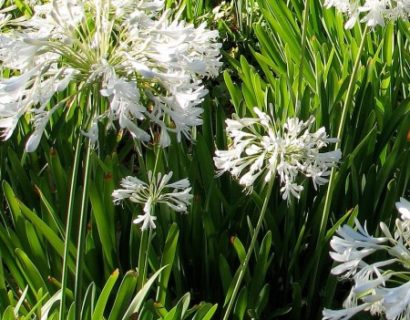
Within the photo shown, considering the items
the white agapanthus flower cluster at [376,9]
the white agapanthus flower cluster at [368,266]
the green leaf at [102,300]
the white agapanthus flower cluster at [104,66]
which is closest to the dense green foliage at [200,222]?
the green leaf at [102,300]

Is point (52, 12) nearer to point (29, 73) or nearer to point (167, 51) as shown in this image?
point (29, 73)

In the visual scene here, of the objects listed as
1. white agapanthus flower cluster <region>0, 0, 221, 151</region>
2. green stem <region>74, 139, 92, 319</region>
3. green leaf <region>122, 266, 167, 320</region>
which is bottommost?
green leaf <region>122, 266, 167, 320</region>

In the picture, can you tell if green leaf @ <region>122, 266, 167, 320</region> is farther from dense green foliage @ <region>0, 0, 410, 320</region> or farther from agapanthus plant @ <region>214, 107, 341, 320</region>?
agapanthus plant @ <region>214, 107, 341, 320</region>

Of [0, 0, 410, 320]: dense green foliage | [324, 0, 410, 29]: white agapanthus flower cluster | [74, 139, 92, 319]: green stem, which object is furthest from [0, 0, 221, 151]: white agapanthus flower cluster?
[324, 0, 410, 29]: white agapanthus flower cluster

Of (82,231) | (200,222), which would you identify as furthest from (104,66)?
(200,222)

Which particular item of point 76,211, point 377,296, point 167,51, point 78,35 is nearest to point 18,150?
point 76,211

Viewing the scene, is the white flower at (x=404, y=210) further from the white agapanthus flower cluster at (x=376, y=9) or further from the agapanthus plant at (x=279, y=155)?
the white agapanthus flower cluster at (x=376, y=9)
